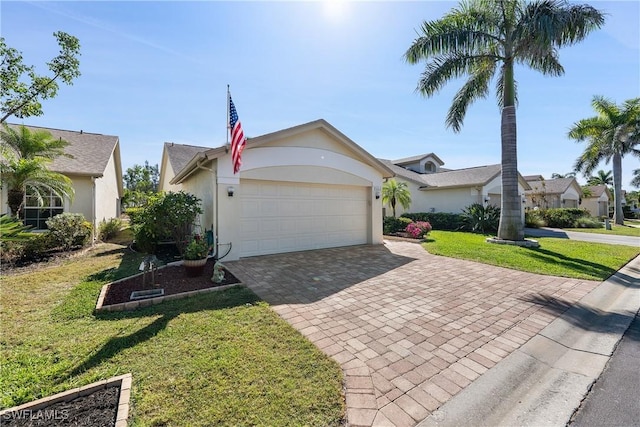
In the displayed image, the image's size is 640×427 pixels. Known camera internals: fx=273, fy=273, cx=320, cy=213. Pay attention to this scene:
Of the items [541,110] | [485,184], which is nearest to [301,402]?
[541,110]

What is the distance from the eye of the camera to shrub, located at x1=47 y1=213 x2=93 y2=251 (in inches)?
379

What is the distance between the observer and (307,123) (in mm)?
9453

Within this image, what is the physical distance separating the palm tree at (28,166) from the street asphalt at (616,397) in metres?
13.5

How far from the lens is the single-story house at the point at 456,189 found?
64.2ft

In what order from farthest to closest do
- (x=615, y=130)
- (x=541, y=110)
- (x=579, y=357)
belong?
(x=615, y=130), (x=541, y=110), (x=579, y=357)

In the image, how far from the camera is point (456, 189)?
20766 mm

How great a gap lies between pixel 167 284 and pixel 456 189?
20484mm

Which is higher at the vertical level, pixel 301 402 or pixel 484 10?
pixel 484 10

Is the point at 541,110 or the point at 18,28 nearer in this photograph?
the point at 18,28

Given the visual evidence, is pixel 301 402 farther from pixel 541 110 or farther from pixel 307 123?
pixel 541 110

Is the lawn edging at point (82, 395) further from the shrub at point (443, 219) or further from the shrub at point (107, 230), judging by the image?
the shrub at point (443, 219)

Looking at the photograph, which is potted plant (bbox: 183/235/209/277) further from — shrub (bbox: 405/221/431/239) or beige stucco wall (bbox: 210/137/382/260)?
shrub (bbox: 405/221/431/239)

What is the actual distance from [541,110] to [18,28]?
778 inches

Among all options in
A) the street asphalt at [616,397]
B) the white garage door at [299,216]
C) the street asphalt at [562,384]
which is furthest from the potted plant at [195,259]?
the street asphalt at [616,397]
